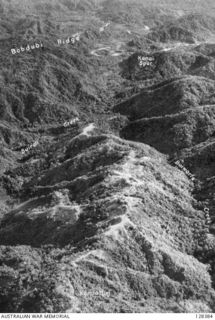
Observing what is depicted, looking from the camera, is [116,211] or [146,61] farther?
[146,61]

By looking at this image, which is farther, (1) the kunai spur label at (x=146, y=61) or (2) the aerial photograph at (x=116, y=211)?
(1) the kunai spur label at (x=146, y=61)

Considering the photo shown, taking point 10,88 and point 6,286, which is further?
point 10,88

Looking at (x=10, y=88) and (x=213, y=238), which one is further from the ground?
(x=213, y=238)

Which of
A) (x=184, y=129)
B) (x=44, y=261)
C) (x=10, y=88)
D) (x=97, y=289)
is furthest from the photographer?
(x=10, y=88)

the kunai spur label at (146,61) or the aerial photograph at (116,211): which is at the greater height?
the aerial photograph at (116,211)

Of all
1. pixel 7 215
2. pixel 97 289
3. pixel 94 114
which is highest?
pixel 97 289

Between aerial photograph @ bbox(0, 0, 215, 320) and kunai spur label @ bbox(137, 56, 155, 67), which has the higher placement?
aerial photograph @ bbox(0, 0, 215, 320)

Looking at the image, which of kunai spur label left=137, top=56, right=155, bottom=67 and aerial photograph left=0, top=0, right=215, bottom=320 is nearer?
aerial photograph left=0, top=0, right=215, bottom=320

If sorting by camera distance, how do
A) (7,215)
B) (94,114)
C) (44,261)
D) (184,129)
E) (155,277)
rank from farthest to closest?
1. (94,114)
2. (184,129)
3. (7,215)
4. (44,261)
5. (155,277)

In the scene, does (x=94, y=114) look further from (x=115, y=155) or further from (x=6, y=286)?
(x=6, y=286)

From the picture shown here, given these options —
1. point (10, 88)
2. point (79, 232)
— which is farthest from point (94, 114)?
point (79, 232)

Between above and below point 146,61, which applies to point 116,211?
above
